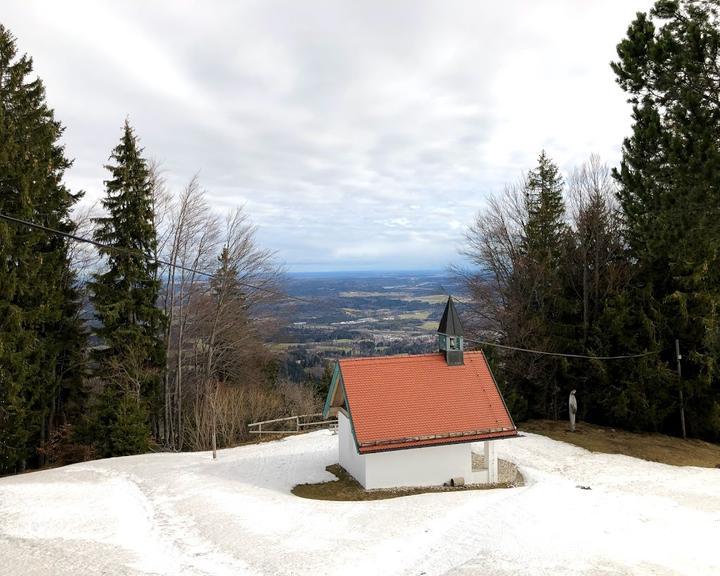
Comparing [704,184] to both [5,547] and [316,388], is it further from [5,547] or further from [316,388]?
[316,388]

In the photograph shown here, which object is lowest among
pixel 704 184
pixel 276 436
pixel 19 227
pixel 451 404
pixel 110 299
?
pixel 276 436

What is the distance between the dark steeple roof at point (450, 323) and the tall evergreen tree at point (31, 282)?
17.5m

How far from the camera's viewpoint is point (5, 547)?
401 inches

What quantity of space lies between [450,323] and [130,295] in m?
15.5

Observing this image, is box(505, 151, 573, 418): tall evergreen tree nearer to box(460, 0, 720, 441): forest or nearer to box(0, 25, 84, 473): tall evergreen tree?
box(460, 0, 720, 441): forest

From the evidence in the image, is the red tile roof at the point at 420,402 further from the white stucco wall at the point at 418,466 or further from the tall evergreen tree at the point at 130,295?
the tall evergreen tree at the point at 130,295

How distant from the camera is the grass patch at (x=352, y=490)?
14.4 metres

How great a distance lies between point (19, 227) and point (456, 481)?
815 inches

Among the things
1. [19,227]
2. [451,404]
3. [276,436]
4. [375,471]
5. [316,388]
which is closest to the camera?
[375,471]

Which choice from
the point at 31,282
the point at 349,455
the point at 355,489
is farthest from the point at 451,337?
the point at 31,282

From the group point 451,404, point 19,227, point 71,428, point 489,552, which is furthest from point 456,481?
point 19,227

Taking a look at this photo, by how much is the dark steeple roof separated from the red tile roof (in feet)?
3.39

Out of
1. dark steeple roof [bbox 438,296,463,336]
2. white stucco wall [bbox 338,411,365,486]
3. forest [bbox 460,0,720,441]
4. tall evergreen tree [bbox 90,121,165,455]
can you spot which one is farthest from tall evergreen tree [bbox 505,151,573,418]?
tall evergreen tree [bbox 90,121,165,455]

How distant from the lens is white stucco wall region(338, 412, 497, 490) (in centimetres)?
1495
